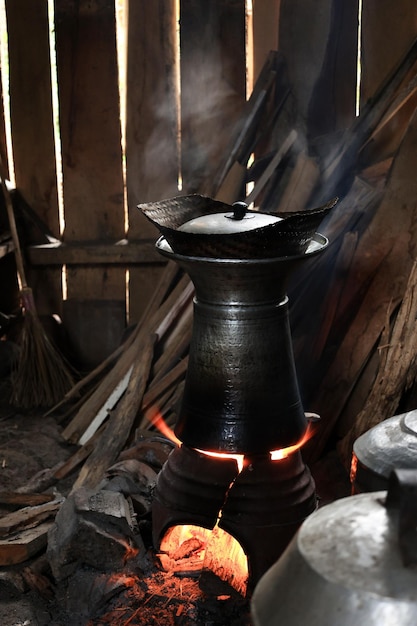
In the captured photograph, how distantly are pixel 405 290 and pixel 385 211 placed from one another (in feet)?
1.46

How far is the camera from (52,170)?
555 centimetres

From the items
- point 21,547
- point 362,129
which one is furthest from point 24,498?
point 362,129

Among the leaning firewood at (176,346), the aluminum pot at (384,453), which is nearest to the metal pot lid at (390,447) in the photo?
the aluminum pot at (384,453)

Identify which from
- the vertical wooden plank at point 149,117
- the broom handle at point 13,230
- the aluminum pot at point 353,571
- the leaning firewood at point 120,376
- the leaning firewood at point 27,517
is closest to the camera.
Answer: the aluminum pot at point 353,571

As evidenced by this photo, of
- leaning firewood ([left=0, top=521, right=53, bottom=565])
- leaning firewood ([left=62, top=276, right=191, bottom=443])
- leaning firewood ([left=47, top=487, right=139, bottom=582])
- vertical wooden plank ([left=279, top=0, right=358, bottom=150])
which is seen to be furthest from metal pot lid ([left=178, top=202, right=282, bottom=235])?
vertical wooden plank ([left=279, top=0, right=358, bottom=150])

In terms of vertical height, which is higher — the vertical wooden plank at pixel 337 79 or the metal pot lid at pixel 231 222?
the vertical wooden plank at pixel 337 79

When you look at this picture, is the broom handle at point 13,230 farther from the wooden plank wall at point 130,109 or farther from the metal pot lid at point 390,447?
the metal pot lid at point 390,447

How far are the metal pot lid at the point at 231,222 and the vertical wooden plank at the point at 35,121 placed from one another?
2.56 m

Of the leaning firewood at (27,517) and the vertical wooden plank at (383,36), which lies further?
the vertical wooden plank at (383,36)

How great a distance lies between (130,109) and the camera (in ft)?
17.6

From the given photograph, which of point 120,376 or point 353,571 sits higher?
point 353,571

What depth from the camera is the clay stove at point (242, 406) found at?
3.16m

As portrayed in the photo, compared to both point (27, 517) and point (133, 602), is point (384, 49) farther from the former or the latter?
point (133, 602)

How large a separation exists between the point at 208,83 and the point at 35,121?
45.2 inches
